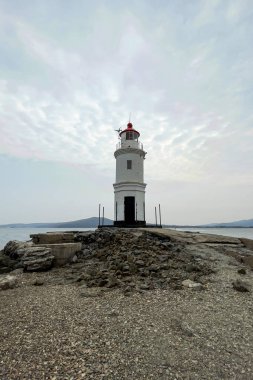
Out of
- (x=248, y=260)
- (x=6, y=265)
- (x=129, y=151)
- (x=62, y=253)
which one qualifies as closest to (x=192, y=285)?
(x=248, y=260)

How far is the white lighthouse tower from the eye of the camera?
28016 mm

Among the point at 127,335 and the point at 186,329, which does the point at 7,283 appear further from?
the point at 186,329

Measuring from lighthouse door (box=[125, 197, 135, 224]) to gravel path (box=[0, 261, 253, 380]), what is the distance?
60.3 feet

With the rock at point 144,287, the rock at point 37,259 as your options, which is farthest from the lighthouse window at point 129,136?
the rock at point 144,287

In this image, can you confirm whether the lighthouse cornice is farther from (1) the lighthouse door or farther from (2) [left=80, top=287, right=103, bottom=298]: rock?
(2) [left=80, top=287, right=103, bottom=298]: rock

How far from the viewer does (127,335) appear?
6.19m

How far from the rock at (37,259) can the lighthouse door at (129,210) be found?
14.0m

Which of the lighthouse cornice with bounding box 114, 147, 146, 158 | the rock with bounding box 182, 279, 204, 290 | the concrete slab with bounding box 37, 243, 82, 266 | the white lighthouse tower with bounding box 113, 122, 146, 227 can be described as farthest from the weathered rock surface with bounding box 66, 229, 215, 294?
the lighthouse cornice with bounding box 114, 147, 146, 158

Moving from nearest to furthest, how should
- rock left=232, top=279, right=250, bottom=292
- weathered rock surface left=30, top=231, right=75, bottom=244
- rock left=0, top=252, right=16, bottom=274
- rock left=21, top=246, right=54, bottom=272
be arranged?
1. rock left=232, top=279, right=250, bottom=292
2. rock left=21, top=246, right=54, bottom=272
3. rock left=0, top=252, right=16, bottom=274
4. weathered rock surface left=30, top=231, right=75, bottom=244

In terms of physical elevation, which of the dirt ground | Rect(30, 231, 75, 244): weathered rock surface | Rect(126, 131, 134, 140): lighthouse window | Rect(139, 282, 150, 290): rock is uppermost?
Rect(126, 131, 134, 140): lighthouse window

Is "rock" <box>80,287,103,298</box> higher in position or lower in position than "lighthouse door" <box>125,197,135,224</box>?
lower

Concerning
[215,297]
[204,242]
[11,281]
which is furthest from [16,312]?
[204,242]

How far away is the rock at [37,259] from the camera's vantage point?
1370 cm

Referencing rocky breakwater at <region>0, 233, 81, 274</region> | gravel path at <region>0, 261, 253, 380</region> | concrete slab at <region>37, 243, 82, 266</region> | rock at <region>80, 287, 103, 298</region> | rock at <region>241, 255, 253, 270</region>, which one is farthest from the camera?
concrete slab at <region>37, 243, 82, 266</region>
